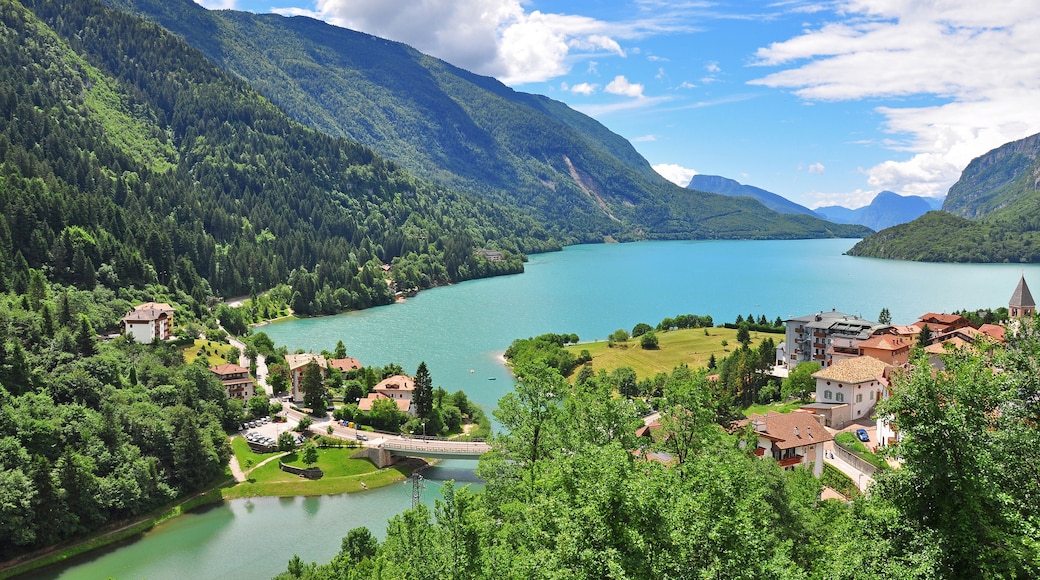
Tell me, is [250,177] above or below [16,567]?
above

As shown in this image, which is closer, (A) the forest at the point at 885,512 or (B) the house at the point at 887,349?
(A) the forest at the point at 885,512

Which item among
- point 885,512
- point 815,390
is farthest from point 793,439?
point 885,512

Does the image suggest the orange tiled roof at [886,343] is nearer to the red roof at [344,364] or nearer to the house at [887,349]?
the house at [887,349]

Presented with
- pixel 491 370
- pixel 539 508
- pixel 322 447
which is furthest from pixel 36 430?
pixel 491 370

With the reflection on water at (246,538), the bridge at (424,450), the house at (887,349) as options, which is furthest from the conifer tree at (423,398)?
the house at (887,349)

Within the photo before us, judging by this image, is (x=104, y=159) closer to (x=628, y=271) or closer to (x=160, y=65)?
(x=160, y=65)

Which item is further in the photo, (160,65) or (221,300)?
(160,65)

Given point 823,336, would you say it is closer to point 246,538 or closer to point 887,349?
point 887,349
